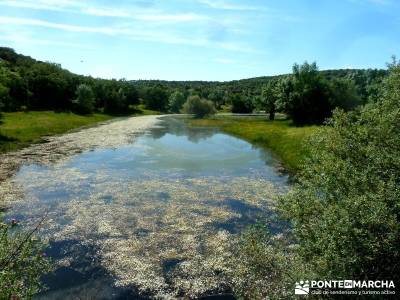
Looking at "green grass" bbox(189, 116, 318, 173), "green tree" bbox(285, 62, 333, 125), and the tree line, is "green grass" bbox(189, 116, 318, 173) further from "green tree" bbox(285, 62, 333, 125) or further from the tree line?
"green tree" bbox(285, 62, 333, 125)

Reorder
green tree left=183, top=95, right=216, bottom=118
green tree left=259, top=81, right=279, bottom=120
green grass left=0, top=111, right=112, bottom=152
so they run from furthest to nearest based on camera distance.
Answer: green tree left=183, top=95, right=216, bottom=118, green tree left=259, top=81, right=279, bottom=120, green grass left=0, top=111, right=112, bottom=152

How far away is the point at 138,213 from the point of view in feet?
102

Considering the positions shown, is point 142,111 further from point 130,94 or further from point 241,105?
point 241,105

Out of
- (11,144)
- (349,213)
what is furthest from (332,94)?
(349,213)

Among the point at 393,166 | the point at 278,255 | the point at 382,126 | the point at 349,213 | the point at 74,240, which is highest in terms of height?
the point at 382,126

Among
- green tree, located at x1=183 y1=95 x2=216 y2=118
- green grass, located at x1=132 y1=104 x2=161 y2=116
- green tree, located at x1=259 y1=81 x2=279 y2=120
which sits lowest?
green grass, located at x1=132 y1=104 x2=161 y2=116

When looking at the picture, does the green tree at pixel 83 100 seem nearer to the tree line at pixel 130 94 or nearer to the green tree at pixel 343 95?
the tree line at pixel 130 94

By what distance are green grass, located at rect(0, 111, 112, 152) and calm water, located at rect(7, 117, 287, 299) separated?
559 inches

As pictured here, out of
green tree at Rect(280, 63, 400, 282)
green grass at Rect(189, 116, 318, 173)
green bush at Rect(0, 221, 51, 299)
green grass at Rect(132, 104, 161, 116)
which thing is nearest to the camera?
green bush at Rect(0, 221, 51, 299)

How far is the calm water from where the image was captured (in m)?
20.7

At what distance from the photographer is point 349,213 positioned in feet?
45.3

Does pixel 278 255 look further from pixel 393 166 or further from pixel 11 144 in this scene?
pixel 11 144

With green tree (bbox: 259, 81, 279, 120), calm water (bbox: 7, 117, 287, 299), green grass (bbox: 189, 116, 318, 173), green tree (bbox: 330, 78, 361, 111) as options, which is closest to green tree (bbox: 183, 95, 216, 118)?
green tree (bbox: 259, 81, 279, 120)

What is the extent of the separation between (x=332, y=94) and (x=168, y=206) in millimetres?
83947
